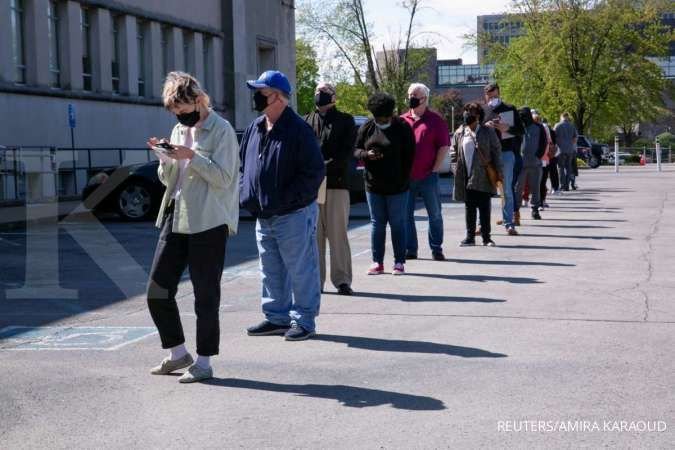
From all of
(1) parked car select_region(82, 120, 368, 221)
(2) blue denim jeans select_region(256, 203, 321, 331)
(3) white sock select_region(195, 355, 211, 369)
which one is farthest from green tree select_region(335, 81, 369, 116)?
(3) white sock select_region(195, 355, 211, 369)

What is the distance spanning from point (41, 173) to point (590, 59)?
42.6 metres

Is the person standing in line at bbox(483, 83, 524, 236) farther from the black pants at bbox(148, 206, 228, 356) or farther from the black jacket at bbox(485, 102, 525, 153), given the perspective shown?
the black pants at bbox(148, 206, 228, 356)

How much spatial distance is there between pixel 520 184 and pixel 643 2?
49.2 m

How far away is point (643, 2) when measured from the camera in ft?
212

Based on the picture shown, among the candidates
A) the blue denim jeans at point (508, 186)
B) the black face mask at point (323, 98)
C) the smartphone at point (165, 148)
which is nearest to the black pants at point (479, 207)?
the blue denim jeans at point (508, 186)

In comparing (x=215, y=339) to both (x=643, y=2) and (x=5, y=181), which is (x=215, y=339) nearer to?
(x=5, y=181)

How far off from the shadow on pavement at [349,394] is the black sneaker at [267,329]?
60.7 inches

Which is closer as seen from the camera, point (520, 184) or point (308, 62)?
point (520, 184)

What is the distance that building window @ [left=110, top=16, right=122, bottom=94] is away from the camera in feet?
120

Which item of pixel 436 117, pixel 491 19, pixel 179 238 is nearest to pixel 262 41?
pixel 436 117

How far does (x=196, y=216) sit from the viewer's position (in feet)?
22.3

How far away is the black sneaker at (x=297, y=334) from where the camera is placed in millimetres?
8148

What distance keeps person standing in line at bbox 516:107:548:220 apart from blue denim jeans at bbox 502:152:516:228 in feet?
6.26

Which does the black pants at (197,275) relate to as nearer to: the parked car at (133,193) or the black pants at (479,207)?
the black pants at (479,207)
